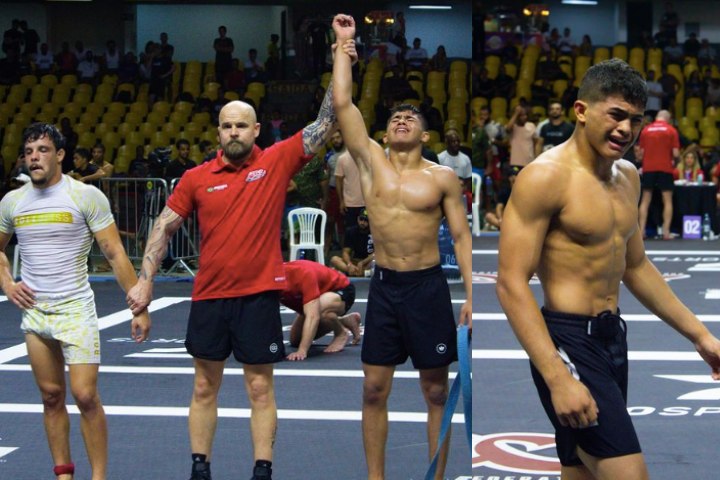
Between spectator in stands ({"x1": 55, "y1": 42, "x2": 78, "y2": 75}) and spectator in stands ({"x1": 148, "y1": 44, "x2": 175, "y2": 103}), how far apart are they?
1527 mm

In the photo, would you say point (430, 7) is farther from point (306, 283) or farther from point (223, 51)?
point (223, 51)

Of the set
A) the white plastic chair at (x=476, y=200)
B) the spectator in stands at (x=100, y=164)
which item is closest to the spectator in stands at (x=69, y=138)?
the spectator in stands at (x=100, y=164)

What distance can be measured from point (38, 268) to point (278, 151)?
1.04 m

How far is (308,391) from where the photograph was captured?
23.4 feet

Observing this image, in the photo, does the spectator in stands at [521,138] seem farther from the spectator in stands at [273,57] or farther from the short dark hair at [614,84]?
the short dark hair at [614,84]

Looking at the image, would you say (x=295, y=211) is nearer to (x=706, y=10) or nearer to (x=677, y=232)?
(x=677, y=232)

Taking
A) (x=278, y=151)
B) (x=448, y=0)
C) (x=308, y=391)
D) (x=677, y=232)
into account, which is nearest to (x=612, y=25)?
(x=677, y=232)

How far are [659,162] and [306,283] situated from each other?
8.65 meters

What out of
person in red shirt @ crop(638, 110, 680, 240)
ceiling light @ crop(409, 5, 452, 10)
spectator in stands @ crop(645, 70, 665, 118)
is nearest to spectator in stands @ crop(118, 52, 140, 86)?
spectator in stands @ crop(645, 70, 665, 118)

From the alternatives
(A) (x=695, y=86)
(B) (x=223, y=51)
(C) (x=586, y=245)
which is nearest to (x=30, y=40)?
(B) (x=223, y=51)

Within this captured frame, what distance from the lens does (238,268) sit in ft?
16.1

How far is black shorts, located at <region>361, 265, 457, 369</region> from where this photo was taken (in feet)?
16.0

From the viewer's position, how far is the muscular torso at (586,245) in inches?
127

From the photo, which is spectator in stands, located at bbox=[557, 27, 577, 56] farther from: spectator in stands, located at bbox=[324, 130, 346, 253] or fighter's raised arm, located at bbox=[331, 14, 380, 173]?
fighter's raised arm, located at bbox=[331, 14, 380, 173]
